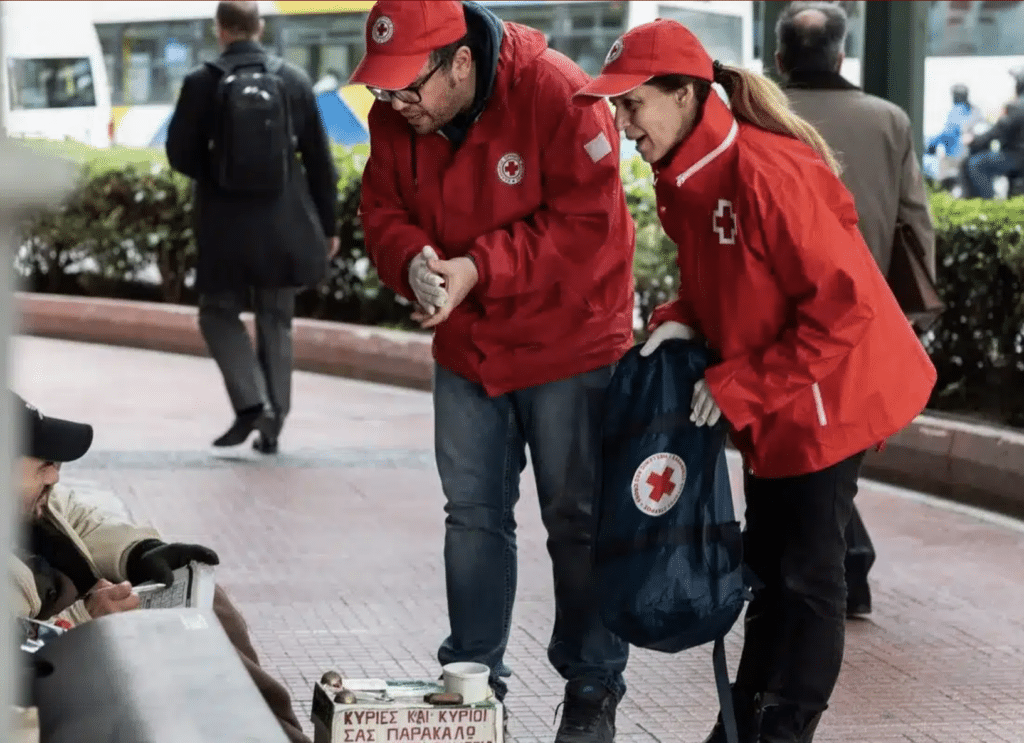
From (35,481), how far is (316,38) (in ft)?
58.6

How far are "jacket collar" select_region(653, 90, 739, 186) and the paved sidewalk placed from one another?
134cm

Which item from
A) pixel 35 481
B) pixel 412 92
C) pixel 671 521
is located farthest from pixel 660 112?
pixel 35 481

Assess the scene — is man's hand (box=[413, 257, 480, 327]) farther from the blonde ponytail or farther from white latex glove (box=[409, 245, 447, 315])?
the blonde ponytail

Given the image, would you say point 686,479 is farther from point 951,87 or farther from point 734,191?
point 951,87

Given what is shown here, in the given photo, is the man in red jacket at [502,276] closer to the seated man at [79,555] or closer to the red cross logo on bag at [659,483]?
the red cross logo on bag at [659,483]

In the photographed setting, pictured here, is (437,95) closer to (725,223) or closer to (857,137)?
(725,223)

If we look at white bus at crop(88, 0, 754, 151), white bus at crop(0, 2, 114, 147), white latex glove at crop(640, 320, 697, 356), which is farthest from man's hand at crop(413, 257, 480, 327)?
white bus at crop(0, 2, 114, 147)

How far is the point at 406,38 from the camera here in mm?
3625

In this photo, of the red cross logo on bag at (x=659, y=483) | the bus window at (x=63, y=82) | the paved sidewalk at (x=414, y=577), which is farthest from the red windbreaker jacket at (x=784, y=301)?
the bus window at (x=63, y=82)

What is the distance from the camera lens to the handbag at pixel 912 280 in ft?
17.0

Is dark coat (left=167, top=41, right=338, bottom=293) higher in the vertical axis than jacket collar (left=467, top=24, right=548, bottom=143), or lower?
lower

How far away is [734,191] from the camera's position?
11.3 ft

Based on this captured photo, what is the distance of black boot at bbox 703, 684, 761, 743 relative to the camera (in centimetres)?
388

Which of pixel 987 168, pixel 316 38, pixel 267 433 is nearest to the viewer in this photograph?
pixel 267 433
